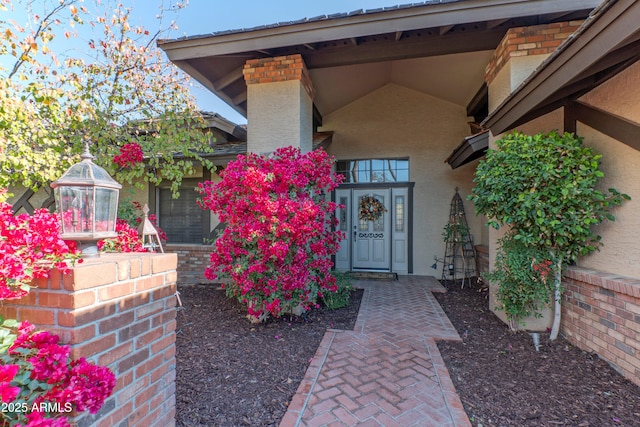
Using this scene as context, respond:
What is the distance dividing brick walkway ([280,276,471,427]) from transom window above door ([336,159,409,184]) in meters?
3.75

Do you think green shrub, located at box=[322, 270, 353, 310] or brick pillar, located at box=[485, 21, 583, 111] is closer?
brick pillar, located at box=[485, 21, 583, 111]

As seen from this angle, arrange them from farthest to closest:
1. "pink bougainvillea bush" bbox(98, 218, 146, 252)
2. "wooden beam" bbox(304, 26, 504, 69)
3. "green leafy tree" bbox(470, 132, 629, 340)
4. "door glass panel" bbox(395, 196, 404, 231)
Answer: "door glass panel" bbox(395, 196, 404, 231) → "wooden beam" bbox(304, 26, 504, 69) → "pink bougainvillea bush" bbox(98, 218, 146, 252) → "green leafy tree" bbox(470, 132, 629, 340)

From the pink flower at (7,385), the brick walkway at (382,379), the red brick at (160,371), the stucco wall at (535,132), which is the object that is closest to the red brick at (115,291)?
the pink flower at (7,385)

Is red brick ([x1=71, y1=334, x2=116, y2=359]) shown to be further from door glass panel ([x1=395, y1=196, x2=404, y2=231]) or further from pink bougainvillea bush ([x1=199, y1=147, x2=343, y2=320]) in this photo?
door glass panel ([x1=395, y1=196, x2=404, y2=231])

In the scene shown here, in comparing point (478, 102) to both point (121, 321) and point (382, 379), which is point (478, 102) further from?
point (121, 321)

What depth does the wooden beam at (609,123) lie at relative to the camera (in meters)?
2.70

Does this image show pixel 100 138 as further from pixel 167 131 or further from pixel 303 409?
pixel 303 409

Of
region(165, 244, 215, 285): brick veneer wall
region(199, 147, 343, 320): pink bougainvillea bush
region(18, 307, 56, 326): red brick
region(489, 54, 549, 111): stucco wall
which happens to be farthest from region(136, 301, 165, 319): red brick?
region(165, 244, 215, 285): brick veneer wall

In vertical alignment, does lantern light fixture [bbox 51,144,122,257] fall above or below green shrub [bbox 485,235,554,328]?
above

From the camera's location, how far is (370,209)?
7262 millimetres

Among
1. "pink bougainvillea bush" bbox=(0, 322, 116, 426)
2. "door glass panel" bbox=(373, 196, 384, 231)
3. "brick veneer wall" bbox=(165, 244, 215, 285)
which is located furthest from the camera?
"door glass panel" bbox=(373, 196, 384, 231)

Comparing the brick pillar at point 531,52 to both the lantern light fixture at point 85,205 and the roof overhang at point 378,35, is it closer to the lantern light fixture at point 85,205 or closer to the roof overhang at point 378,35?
the roof overhang at point 378,35

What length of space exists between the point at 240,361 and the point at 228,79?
4535 millimetres

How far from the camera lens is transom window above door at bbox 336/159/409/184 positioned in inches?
281
